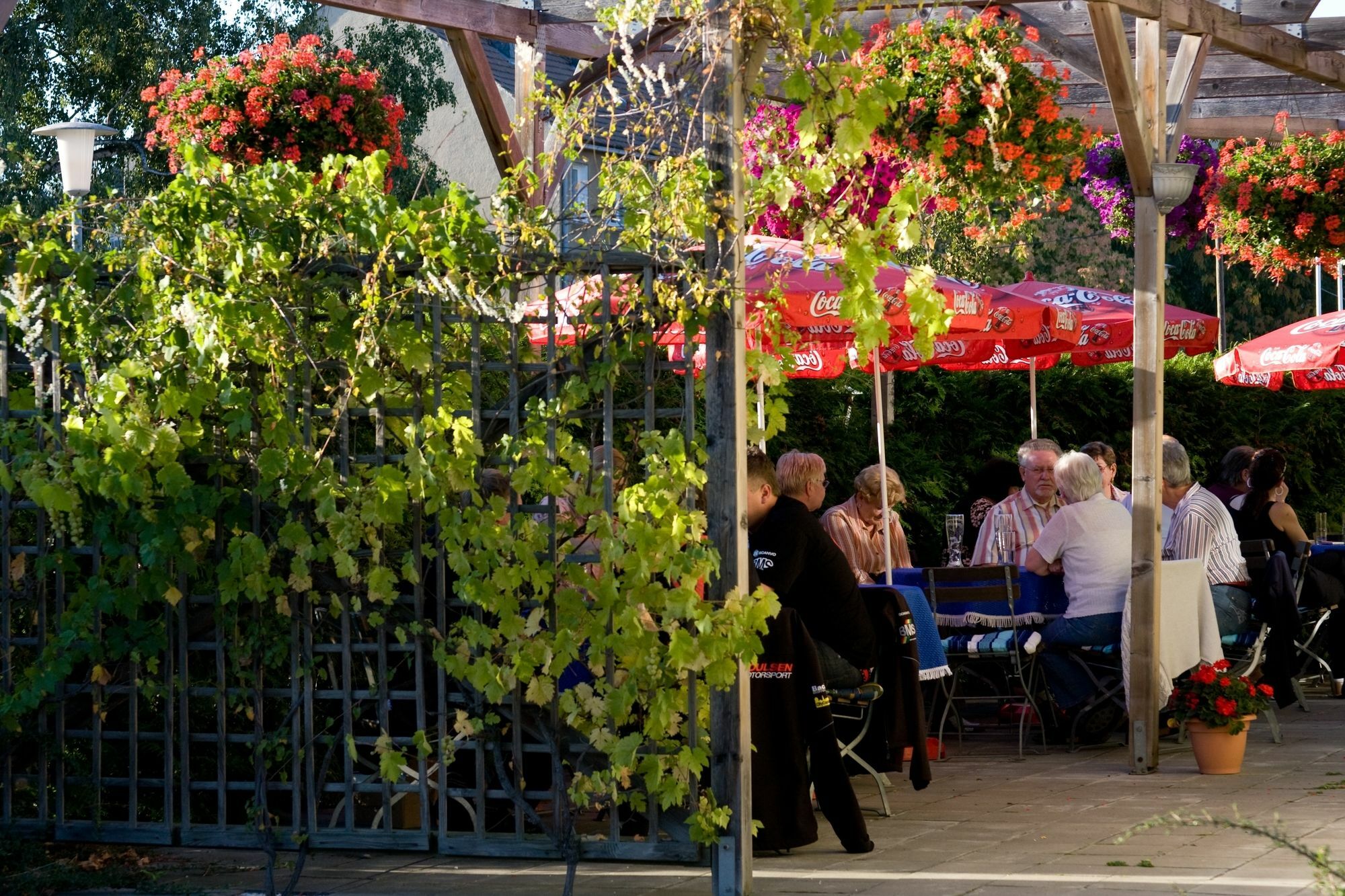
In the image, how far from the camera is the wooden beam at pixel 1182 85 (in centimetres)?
761

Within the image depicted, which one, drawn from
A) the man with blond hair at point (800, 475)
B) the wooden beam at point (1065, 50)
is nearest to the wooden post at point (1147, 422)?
the wooden beam at point (1065, 50)

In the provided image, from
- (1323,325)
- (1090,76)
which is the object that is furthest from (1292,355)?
(1090,76)

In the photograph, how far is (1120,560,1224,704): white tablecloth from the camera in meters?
7.63

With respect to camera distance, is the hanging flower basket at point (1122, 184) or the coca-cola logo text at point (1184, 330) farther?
the hanging flower basket at point (1122, 184)

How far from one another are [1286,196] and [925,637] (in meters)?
4.45

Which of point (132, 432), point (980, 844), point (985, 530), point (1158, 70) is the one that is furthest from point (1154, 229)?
point (132, 432)

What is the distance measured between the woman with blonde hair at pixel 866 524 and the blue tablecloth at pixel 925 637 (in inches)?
45.0

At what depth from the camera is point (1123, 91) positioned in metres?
7.11

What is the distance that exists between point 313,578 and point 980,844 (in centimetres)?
249

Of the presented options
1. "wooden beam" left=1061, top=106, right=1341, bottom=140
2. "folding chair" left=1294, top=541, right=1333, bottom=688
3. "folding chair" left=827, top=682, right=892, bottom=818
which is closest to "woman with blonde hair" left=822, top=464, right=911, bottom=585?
"folding chair" left=827, top=682, right=892, bottom=818

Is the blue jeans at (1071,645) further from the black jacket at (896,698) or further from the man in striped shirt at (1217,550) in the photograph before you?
the black jacket at (896,698)

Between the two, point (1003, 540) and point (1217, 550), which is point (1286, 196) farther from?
point (1003, 540)

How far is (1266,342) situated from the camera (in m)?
10.8

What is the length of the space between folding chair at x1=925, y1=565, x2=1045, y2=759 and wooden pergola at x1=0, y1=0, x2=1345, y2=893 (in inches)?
31.6
